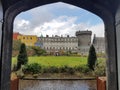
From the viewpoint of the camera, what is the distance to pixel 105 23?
542 centimetres

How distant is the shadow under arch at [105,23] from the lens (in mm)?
4816

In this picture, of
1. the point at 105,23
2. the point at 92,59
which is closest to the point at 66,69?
the point at 92,59

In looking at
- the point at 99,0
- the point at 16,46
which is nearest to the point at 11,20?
the point at 99,0

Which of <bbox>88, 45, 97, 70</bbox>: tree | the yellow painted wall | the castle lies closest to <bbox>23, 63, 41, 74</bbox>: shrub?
<bbox>88, 45, 97, 70</bbox>: tree

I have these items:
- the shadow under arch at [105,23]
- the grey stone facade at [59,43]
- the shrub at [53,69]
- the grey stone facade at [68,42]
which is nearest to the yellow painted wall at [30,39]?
the grey stone facade at [68,42]

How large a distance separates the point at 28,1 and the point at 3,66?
1.55m

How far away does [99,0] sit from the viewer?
5.06m

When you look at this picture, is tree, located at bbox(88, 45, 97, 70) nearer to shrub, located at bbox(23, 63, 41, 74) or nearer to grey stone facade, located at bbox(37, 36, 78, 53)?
shrub, located at bbox(23, 63, 41, 74)

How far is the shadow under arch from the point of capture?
190 inches

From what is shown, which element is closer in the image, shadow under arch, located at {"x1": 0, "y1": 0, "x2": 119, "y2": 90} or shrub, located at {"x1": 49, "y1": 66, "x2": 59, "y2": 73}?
shadow under arch, located at {"x1": 0, "y1": 0, "x2": 119, "y2": 90}

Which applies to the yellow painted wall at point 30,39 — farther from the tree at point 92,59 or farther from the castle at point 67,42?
the tree at point 92,59

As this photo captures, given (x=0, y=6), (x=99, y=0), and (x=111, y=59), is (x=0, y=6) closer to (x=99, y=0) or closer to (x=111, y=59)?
(x=99, y=0)

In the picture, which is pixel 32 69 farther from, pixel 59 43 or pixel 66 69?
pixel 59 43

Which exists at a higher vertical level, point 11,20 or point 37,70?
point 11,20
